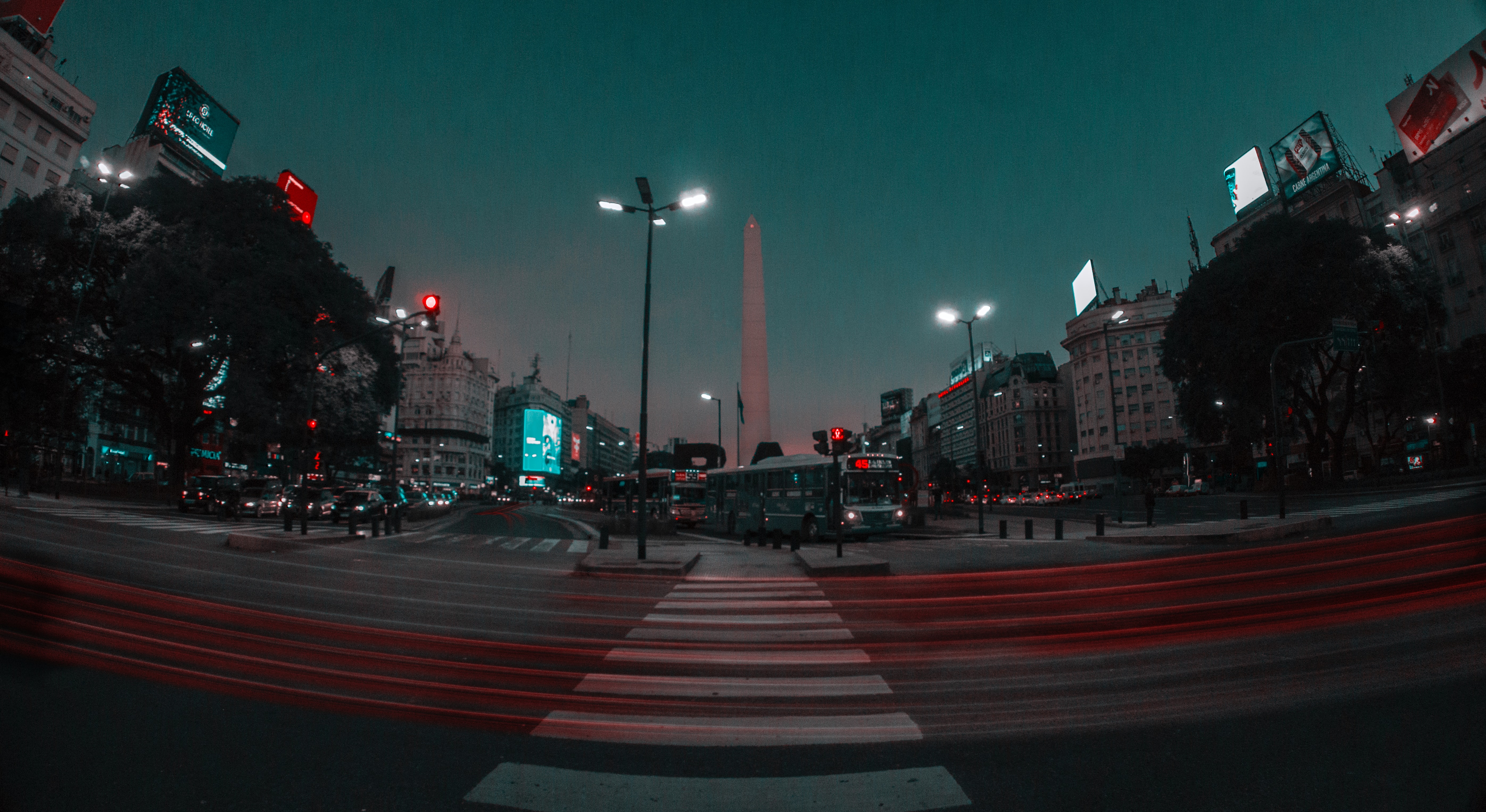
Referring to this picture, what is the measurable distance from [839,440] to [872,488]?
8.39 meters

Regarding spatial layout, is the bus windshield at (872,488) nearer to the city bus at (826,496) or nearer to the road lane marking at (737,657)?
the city bus at (826,496)

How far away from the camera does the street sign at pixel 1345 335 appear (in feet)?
69.5

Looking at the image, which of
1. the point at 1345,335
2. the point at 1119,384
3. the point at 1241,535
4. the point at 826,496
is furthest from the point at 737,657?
the point at 1119,384

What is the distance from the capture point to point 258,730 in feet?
11.9

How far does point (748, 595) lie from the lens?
9.30m

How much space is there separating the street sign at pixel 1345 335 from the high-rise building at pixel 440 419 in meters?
134

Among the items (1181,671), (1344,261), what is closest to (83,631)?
(1181,671)

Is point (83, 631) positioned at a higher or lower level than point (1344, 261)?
lower

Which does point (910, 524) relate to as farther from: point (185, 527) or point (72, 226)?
point (72, 226)

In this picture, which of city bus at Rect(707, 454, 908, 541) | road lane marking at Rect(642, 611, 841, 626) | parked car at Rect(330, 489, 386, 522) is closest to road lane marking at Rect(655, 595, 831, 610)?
road lane marking at Rect(642, 611, 841, 626)

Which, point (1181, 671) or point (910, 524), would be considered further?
point (910, 524)

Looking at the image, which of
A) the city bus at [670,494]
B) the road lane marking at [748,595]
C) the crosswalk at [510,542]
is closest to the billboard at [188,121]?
the city bus at [670,494]

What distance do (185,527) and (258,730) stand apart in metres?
22.4

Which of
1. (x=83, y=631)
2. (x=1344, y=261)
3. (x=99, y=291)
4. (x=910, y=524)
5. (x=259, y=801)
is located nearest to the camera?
(x=259, y=801)
